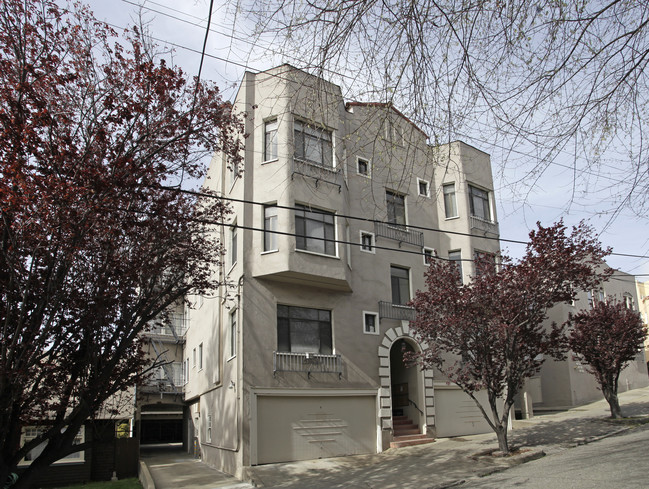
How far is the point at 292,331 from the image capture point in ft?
57.4

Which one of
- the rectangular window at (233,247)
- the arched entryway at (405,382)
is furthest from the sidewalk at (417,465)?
the rectangular window at (233,247)

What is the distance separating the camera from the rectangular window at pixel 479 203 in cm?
2367

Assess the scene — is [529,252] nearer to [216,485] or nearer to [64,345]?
[216,485]

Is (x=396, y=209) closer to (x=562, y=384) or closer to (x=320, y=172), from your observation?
(x=320, y=172)

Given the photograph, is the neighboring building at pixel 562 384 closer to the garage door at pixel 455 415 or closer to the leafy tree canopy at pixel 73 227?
the garage door at pixel 455 415

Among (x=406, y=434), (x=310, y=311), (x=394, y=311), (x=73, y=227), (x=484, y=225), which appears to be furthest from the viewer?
(x=484, y=225)

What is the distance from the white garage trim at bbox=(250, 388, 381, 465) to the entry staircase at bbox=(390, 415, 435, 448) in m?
0.86

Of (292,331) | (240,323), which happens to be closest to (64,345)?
(240,323)

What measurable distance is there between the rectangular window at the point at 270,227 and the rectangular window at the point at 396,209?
534 centimetres

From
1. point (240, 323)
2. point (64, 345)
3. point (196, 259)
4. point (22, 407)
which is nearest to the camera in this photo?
point (22, 407)

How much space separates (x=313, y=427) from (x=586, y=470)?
26.1 feet

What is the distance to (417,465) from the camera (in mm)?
15117

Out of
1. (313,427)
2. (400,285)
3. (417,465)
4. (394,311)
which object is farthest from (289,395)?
(400,285)

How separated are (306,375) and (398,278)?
19.3 feet
